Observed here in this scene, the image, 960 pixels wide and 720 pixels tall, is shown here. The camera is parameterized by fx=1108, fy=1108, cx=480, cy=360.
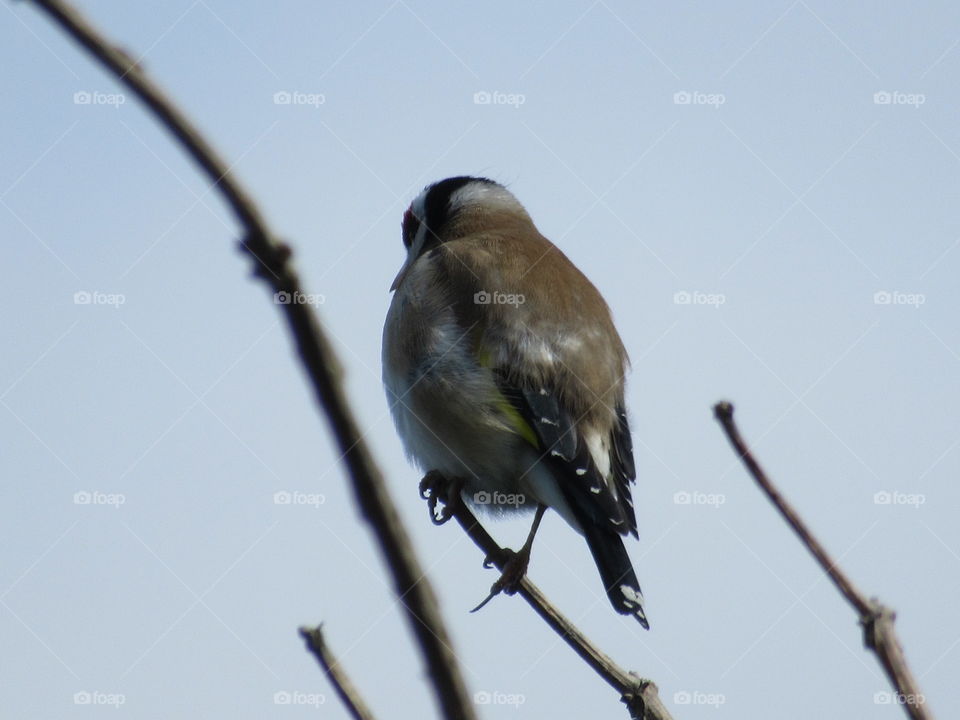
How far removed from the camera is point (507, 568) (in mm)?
5035

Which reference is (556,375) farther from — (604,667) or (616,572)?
(604,667)

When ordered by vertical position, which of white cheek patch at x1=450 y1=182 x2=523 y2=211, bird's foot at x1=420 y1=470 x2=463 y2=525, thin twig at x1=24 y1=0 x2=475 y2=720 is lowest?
bird's foot at x1=420 y1=470 x2=463 y2=525

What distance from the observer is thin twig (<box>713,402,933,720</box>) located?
1767 mm

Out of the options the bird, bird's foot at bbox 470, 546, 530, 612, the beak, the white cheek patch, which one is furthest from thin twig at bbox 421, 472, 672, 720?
the white cheek patch

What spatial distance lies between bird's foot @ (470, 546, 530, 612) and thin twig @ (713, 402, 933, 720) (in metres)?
2.68

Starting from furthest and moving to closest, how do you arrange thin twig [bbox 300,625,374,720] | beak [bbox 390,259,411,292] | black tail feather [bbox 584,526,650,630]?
beak [bbox 390,259,411,292] → black tail feather [bbox 584,526,650,630] → thin twig [bbox 300,625,374,720]

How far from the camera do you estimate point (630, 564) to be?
18.5ft

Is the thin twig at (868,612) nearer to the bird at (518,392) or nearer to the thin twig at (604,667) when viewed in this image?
the thin twig at (604,667)

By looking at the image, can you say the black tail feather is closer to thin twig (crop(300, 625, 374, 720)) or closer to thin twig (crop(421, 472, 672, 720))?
thin twig (crop(421, 472, 672, 720))

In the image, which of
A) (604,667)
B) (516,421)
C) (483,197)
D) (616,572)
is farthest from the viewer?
(483,197)

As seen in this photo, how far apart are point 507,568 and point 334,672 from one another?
285 cm

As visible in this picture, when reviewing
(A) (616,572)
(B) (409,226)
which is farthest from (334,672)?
(B) (409,226)

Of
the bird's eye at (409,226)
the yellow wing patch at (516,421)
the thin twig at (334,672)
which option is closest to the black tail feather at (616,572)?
the yellow wing patch at (516,421)

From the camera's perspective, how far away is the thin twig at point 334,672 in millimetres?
2209
